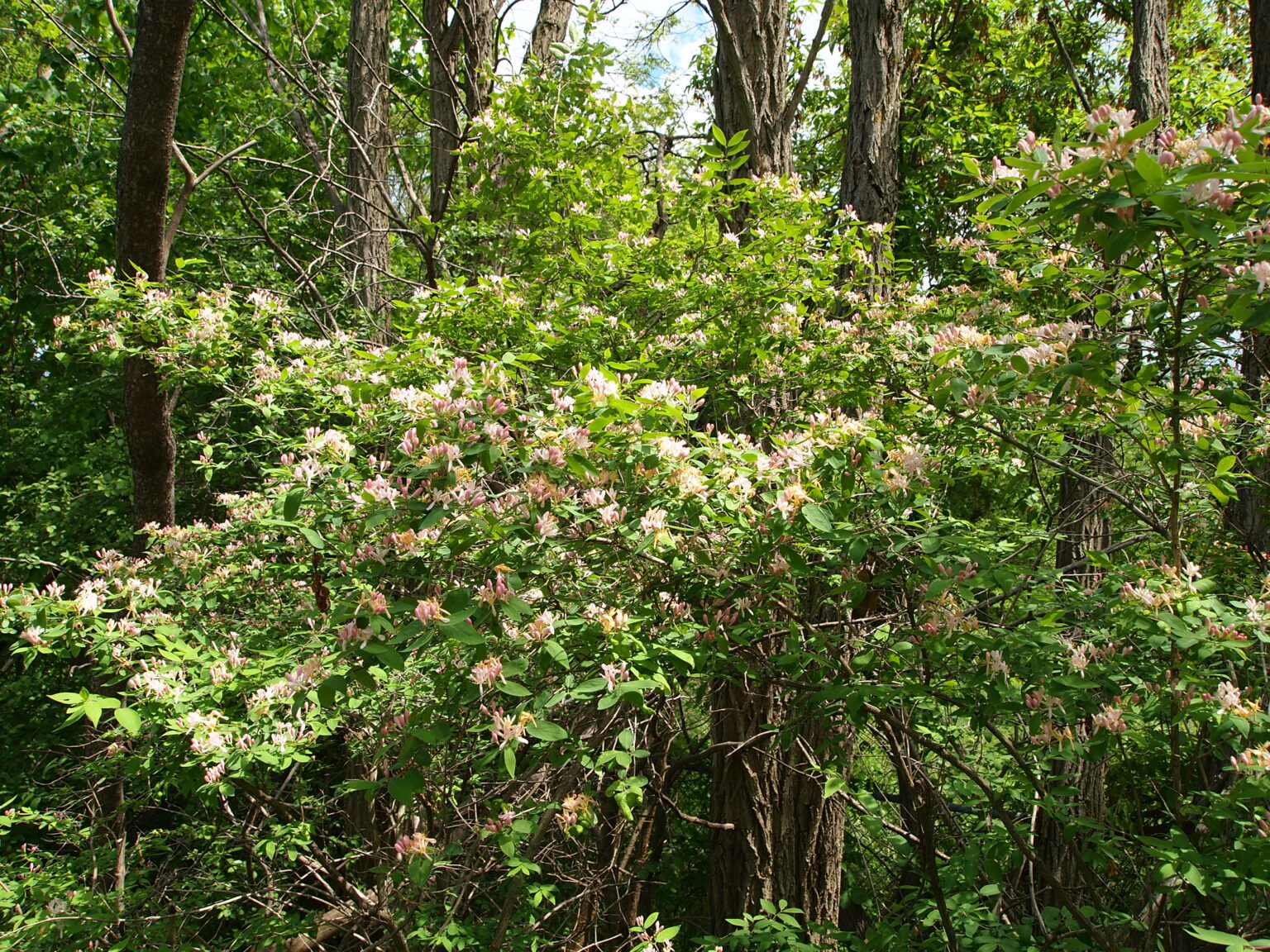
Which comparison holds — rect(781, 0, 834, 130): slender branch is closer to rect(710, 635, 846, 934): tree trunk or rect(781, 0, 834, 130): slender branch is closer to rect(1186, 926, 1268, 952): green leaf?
rect(710, 635, 846, 934): tree trunk

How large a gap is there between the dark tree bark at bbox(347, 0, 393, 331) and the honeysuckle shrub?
240cm

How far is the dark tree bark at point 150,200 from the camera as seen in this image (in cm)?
301

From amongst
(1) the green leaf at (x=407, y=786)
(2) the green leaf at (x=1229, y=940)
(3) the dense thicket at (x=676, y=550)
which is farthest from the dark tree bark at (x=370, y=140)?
(2) the green leaf at (x=1229, y=940)

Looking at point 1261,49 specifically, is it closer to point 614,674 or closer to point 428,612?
point 614,674

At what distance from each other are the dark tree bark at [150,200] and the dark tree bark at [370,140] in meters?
2.05

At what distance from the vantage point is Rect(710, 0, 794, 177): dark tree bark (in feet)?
14.7

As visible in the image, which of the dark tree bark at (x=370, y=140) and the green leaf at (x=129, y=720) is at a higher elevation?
the dark tree bark at (x=370, y=140)

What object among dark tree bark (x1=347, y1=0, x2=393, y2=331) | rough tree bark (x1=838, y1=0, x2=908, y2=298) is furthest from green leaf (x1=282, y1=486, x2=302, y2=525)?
dark tree bark (x1=347, y1=0, x2=393, y2=331)

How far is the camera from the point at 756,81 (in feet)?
14.9

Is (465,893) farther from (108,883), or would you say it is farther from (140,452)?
(140,452)

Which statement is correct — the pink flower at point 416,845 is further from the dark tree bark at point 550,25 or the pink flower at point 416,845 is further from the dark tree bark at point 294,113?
the dark tree bark at point 550,25

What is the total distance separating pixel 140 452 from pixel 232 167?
4598mm

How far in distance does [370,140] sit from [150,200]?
9.30 ft

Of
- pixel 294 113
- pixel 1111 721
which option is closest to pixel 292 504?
pixel 1111 721
